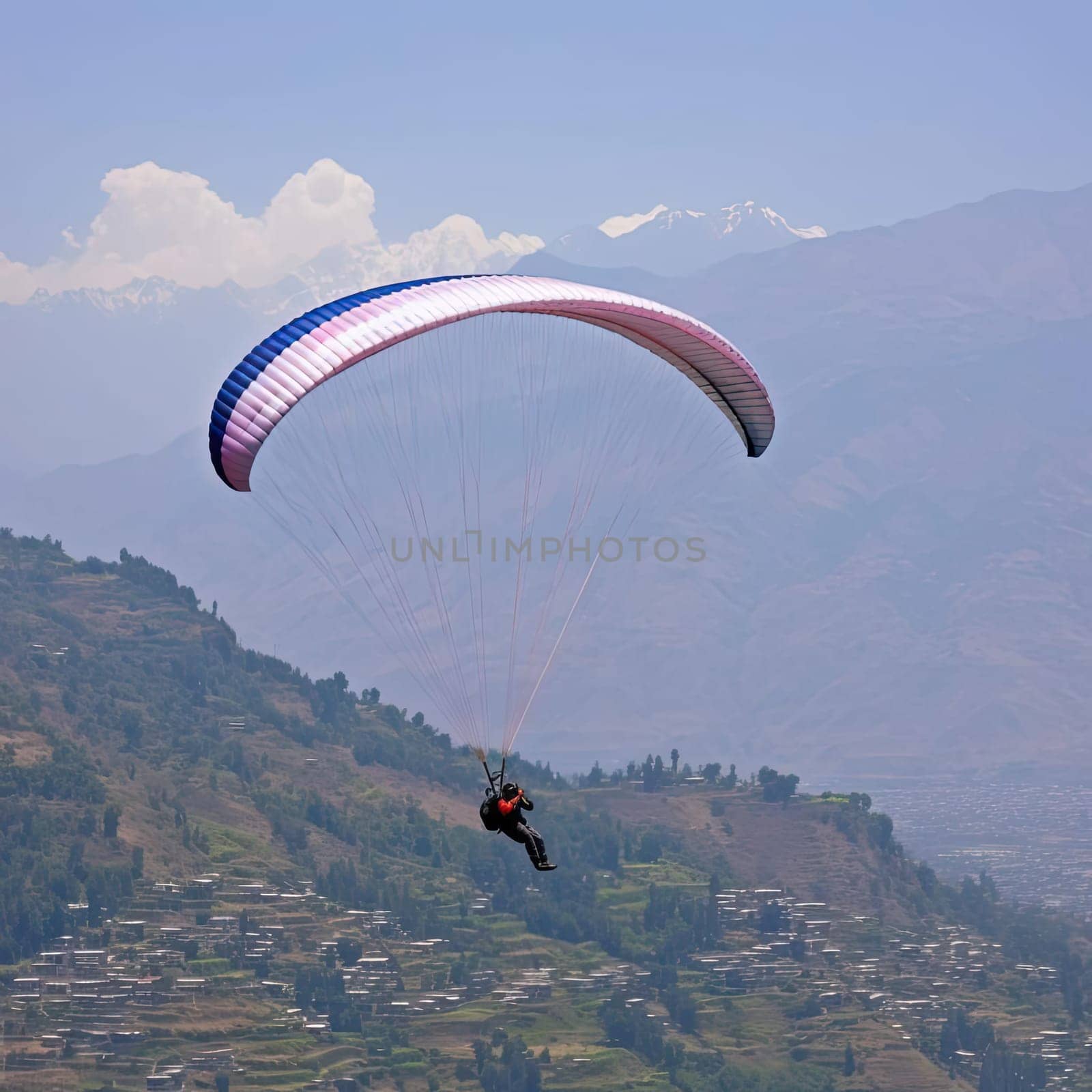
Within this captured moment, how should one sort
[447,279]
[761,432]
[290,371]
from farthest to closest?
[761,432], [447,279], [290,371]

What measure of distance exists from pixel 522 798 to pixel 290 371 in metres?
14.4

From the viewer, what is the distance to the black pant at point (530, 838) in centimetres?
5891

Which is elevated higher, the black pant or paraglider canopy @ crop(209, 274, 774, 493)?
paraglider canopy @ crop(209, 274, 774, 493)

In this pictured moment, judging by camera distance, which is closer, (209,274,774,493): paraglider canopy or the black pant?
(209,274,774,493): paraglider canopy

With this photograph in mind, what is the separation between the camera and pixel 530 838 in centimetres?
5944

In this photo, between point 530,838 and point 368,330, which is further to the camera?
point 530,838

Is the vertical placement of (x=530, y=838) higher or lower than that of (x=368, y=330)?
lower

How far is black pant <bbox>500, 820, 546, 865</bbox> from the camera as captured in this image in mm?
58906

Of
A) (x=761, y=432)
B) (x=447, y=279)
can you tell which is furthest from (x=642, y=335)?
(x=447, y=279)

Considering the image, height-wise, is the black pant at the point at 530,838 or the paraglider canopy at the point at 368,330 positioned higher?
the paraglider canopy at the point at 368,330

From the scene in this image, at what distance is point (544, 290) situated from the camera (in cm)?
5897

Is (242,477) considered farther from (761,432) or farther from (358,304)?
(761,432)

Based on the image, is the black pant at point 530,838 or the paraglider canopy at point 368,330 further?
the black pant at point 530,838

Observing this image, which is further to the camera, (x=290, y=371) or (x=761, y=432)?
(x=761, y=432)
